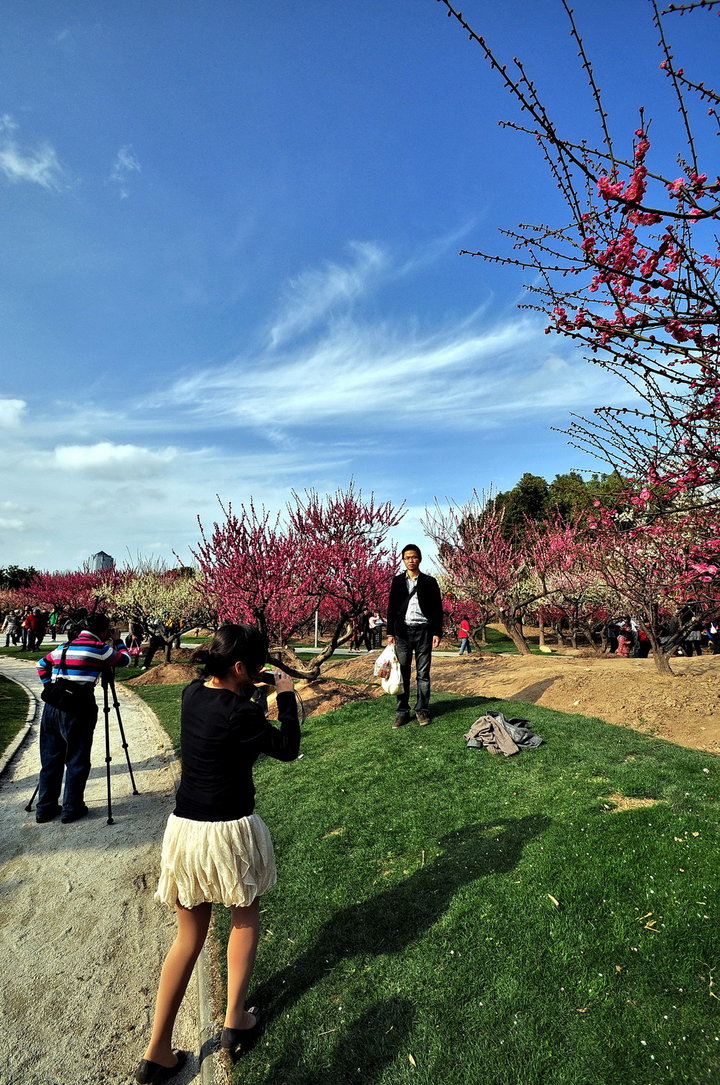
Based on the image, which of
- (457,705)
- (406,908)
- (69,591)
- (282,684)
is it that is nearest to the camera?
(282,684)

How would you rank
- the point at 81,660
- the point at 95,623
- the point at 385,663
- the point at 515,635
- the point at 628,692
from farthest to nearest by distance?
1. the point at 515,635
2. the point at 628,692
3. the point at 385,663
4. the point at 95,623
5. the point at 81,660

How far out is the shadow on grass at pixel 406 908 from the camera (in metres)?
3.32

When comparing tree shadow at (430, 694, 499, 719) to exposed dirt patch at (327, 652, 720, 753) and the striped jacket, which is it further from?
the striped jacket

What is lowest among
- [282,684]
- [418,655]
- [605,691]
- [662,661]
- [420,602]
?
[605,691]

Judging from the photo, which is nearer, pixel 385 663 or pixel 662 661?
pixel 385 663

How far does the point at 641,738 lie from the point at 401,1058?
5.42m

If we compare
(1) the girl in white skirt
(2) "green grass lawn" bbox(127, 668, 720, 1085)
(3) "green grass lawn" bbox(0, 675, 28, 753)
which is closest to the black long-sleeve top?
(1) the girl in white skirt

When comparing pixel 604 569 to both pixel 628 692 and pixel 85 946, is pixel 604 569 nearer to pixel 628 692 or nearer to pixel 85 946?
pixel 628 692

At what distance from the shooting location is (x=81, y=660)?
6141 millimetres

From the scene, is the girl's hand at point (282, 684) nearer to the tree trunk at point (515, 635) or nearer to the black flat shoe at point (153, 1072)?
the black flat shoe at point (153, 1072)

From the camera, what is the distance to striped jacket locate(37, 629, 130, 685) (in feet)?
20.1

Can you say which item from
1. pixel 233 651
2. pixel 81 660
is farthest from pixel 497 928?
pixel 81 660

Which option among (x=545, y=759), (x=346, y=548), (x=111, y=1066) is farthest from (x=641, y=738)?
(x=346, y=548)

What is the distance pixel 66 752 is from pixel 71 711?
1.60 feet
